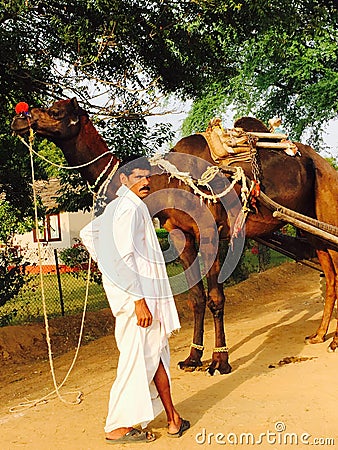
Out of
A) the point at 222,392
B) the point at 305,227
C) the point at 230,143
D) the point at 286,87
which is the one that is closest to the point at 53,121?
the point at 230,143

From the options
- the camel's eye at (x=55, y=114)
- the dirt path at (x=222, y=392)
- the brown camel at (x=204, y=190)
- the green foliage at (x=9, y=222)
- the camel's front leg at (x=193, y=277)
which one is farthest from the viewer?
the green foliage at (x=9, y=222)

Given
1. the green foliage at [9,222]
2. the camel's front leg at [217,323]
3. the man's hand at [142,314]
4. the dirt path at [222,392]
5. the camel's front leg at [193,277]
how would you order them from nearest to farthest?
the man's hand at [142,314]
the dirt path at [222,392]
the camel's front leg at [217,323]
the camel's front leg at [193,277]
the green foliage at [9,222]

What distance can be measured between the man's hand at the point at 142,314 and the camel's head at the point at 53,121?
7.89ft

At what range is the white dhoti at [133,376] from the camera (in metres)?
4.30

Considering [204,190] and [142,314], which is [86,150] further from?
[142,314]

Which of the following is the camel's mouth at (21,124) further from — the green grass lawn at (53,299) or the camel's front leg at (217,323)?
the green grass lawn at (53,299)

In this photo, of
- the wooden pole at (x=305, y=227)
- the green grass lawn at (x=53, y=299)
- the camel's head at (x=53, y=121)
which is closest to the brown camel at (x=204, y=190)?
the camel's head at (x=53, y=121)

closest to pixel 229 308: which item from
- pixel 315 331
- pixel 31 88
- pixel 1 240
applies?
pixel 315 331

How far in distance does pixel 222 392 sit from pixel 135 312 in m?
1.79

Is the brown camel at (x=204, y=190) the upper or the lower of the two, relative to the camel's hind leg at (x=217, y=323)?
upper

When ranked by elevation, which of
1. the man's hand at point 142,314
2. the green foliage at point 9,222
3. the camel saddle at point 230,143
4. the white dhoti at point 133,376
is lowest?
the white dhoti at point 133,376

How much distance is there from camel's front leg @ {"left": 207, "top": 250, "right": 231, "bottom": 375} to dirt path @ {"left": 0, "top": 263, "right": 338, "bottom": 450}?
0.46 feet

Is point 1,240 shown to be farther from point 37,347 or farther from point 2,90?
point 2,90

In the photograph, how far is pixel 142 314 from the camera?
4305mm
